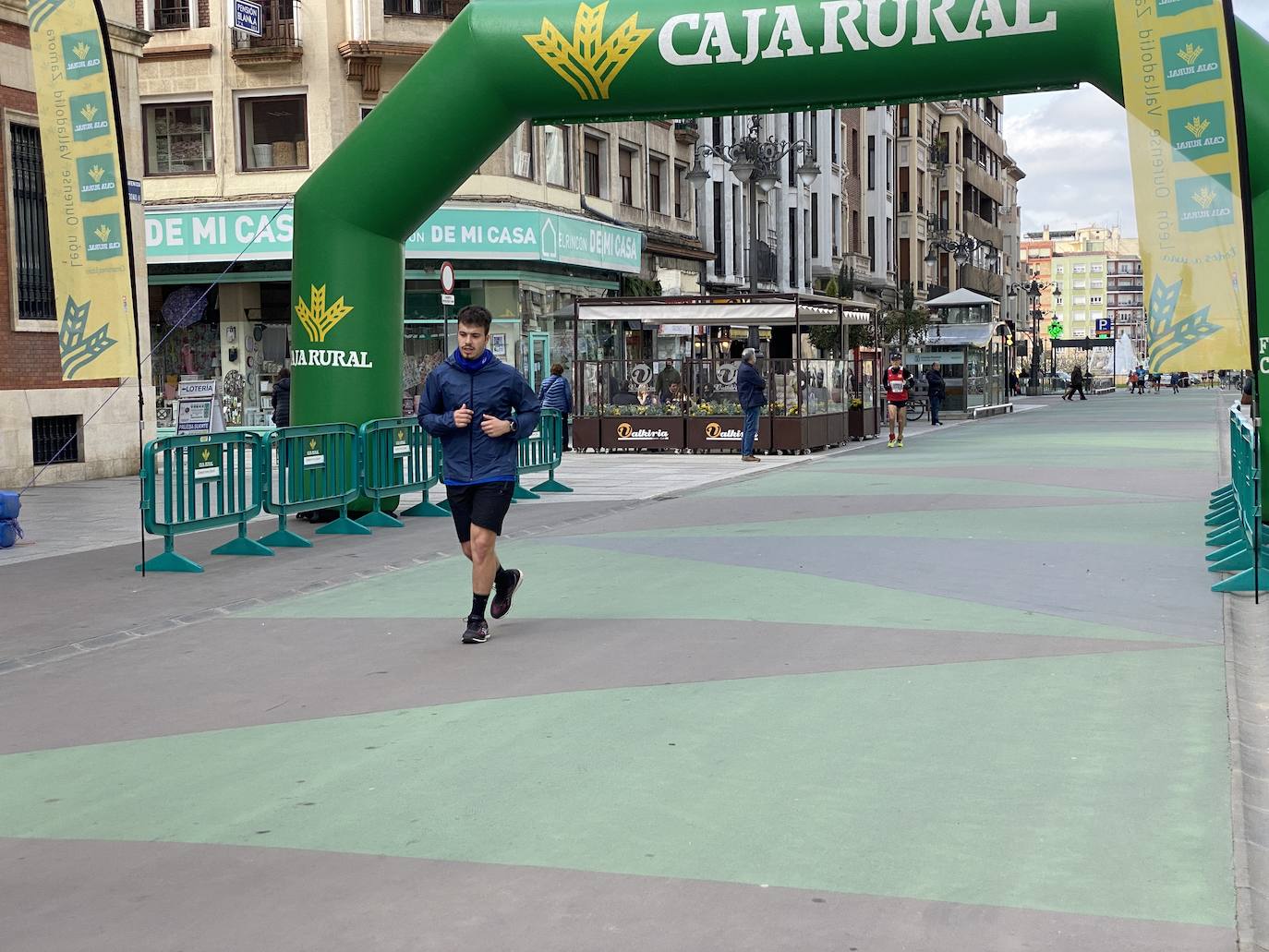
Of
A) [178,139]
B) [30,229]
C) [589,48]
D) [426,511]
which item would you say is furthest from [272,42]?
[589,48]

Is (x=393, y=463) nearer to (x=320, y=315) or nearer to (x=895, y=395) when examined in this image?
(x=320, y=315)

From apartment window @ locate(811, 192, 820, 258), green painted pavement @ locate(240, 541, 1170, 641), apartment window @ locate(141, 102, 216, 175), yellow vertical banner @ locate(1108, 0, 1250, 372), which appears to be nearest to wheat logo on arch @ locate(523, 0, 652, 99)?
yellow vertical banner @ locate(1108, 0, 1250, 372)

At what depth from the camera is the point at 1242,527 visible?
12547 mm

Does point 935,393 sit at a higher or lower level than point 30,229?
lower

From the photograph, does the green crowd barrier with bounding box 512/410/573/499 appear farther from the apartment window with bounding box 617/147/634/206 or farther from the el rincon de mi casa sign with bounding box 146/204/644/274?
the apartment window with bounding box 617/147/634/206

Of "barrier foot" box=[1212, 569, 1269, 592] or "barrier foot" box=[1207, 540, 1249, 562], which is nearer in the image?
"barrier foot" box=[1212, 569, 1269, 592]

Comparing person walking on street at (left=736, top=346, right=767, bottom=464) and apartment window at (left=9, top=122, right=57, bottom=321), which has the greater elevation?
apartment window at (left=9, top=122, right=57, bottom=321)

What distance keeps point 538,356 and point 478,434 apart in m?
27.0

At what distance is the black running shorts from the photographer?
30.0ft

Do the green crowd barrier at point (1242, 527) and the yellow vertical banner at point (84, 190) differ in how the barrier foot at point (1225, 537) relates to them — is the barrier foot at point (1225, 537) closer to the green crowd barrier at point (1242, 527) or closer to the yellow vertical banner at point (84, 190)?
the green crowd barrier at point (1242, 527)

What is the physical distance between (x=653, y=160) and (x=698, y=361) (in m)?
16.9

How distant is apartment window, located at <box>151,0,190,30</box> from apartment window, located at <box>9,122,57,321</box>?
14.3 meters

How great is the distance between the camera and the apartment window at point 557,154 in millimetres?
36562

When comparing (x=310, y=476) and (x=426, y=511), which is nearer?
(x=310, y=476)
